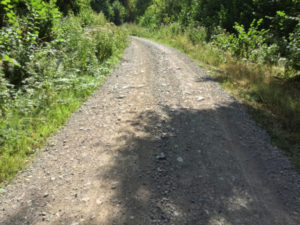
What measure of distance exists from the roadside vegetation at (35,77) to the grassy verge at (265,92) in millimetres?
4753

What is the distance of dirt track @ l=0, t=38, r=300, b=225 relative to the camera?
2498 millimetres

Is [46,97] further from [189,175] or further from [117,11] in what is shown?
[117,11]

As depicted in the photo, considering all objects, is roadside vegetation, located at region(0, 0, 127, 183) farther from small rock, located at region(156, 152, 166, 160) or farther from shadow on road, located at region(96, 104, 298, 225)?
small rock, located at region(156, 152, 166, 160)

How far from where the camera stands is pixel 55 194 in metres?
2.77

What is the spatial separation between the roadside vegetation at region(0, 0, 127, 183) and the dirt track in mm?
354

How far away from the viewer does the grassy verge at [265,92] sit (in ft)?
13.9

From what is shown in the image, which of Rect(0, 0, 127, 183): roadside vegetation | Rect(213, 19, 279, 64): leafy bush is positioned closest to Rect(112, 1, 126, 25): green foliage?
Rect(213, 19, 279, 64): leafy bush

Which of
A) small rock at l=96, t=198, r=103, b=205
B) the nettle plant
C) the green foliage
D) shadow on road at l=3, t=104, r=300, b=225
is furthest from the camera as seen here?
the green foliage

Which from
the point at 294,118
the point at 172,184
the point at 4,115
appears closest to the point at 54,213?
the point at 172,184

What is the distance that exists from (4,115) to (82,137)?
172 centimetres

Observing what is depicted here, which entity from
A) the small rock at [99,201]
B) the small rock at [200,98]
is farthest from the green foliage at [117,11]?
the small rock at [99,201]

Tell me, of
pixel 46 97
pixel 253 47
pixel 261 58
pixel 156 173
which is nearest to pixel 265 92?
pixel 261 58

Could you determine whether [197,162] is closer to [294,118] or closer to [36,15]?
[294,118]

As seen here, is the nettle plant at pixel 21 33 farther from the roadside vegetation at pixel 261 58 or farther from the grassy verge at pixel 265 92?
the roadside vegetation at pixel 261 58
